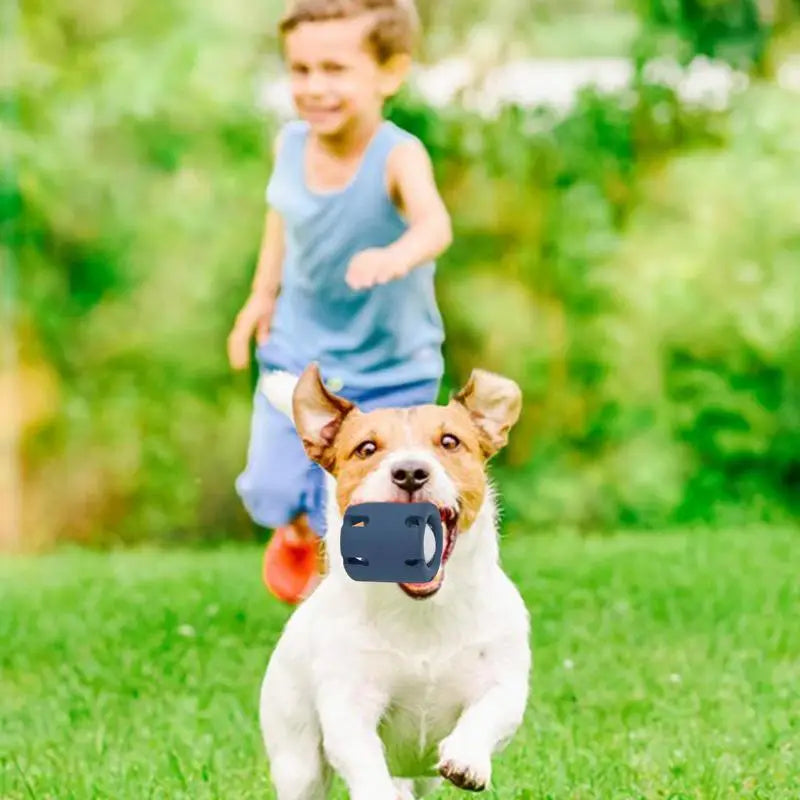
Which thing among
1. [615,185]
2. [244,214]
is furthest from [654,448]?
[244,214]

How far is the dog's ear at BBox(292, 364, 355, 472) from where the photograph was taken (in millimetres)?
3119

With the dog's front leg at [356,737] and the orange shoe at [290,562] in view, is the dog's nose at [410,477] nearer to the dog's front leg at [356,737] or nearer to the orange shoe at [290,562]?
the dog's front leg at [356,737]

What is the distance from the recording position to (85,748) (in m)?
4.44

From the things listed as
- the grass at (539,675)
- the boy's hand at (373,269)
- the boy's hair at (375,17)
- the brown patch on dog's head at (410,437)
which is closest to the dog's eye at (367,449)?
the brown patch on dog's head at (410,437)

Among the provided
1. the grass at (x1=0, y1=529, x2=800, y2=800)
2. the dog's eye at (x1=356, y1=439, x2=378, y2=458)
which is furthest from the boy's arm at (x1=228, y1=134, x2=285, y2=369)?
the dog's eye at (x1=356, y1=439, x2=378, y2=458)

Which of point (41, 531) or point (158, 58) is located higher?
point (158, 58)

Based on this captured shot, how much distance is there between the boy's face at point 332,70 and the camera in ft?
16.3

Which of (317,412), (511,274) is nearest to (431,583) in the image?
(317,412)

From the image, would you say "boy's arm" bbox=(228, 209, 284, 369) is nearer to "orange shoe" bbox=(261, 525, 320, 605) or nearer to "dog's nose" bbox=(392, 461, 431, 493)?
"orange shoe" bbox=(261, 525, 320, 605)

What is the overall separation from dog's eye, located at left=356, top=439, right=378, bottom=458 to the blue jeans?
204 cm

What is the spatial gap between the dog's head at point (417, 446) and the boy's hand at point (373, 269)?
793mm

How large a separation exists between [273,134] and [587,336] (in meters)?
1.76

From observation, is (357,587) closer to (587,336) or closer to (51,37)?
(587,336)

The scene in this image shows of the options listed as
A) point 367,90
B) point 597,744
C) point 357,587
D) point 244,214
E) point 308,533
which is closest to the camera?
point 357,587
